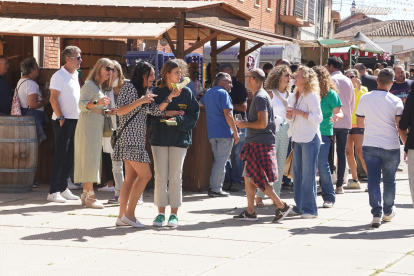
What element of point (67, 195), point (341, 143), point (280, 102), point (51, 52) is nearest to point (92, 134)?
point (67, 195)

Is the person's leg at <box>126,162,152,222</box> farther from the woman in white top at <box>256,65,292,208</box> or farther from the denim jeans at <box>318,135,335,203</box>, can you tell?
the denim jeans at <box>318,135,335,203</box>

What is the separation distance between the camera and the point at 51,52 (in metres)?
15.4

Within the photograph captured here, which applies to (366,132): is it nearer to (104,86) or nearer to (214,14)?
(104,86)

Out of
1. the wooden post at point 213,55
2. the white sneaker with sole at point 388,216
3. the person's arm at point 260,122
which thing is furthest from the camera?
the wooden post at point 213,55

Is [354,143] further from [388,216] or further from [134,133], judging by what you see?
[134,133]

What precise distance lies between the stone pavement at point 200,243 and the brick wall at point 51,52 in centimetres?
718

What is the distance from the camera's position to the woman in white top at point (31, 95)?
30.8 feet

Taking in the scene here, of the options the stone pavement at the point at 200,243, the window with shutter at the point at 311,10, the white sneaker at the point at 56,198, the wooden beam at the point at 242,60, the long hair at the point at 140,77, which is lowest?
the stone pavement at the point at 200,243

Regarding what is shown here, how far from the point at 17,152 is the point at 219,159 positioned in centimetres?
291

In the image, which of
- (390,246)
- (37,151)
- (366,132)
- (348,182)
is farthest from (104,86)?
(348,182)

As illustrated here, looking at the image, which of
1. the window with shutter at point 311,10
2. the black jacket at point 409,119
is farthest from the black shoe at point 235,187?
the window with shutter at point 311,10

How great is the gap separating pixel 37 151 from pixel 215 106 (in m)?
2.68

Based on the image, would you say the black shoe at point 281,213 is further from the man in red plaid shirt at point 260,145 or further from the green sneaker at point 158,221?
the green sneaker at point 158,221

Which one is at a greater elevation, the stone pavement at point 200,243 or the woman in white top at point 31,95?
the woman in white top at point 31,95
